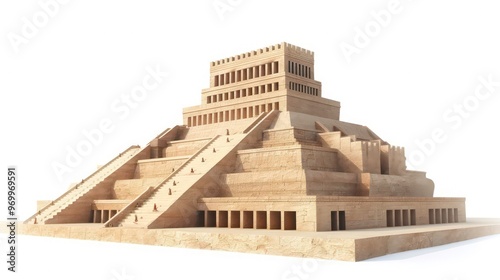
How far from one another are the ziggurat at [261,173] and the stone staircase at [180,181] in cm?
8

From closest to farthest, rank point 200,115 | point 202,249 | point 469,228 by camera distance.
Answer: point 202,249
point 469,228
point 200,115

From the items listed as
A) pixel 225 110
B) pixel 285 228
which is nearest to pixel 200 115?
pixel 225 110

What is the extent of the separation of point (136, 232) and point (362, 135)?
17.3 m

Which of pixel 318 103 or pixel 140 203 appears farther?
pixel 318 103

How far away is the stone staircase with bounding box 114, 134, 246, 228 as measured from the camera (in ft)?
73.1

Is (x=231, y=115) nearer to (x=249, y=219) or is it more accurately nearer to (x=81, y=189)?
(x=81, y=189)

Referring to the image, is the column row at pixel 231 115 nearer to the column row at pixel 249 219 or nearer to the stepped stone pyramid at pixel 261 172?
the stepped stone pyramid at pixel 261 172

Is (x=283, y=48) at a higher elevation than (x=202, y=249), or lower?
higher

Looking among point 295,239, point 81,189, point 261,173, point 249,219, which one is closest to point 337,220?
point 249,219

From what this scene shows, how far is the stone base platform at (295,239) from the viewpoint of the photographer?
15959 mm

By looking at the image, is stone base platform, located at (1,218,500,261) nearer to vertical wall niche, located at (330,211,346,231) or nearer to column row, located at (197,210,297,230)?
vertical wall niche, located at (330,211,346,231)

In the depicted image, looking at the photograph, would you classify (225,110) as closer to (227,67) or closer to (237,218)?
(227,67)

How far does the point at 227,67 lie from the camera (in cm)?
3459

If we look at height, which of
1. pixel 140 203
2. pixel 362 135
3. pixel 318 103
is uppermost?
pixel 318 103
